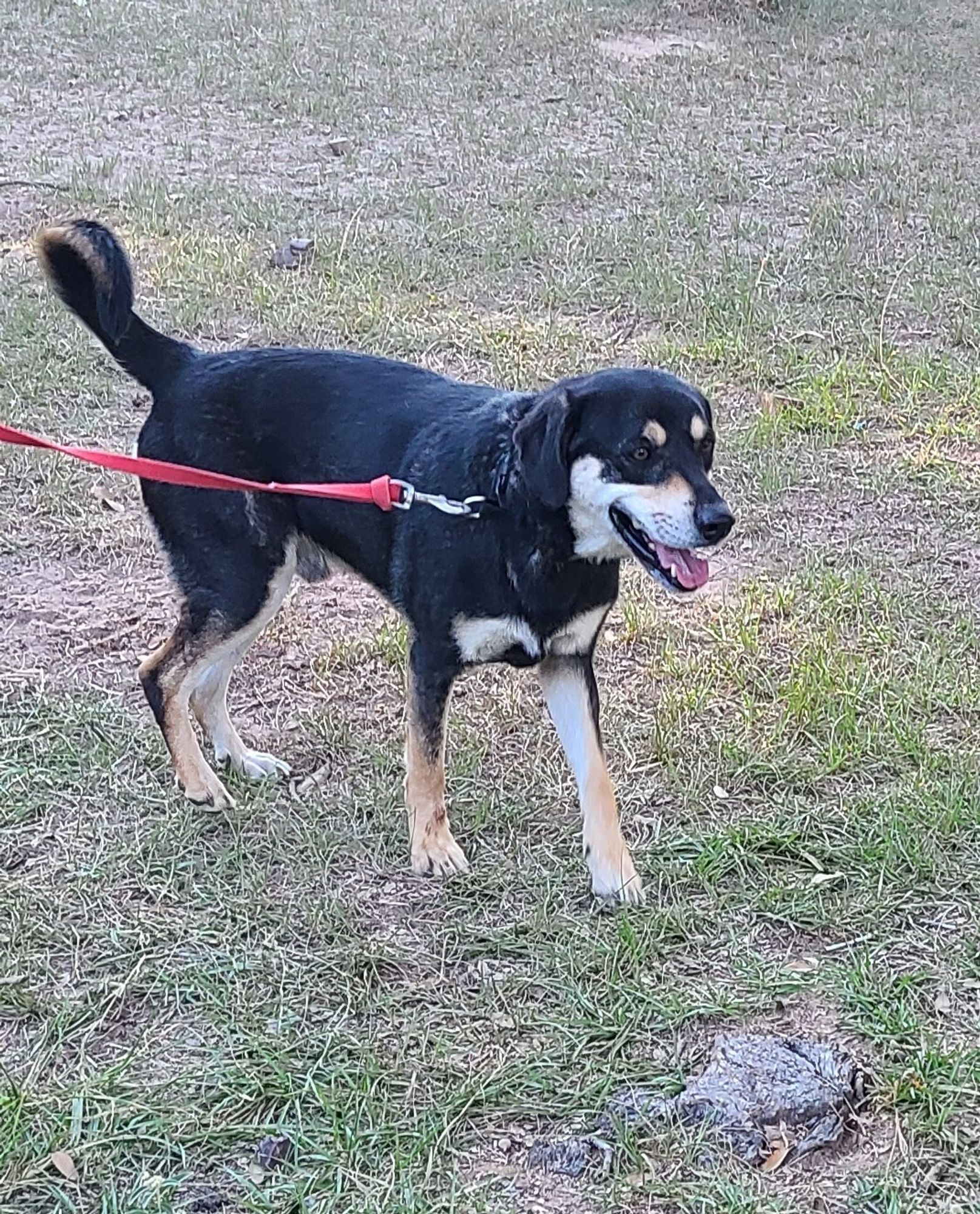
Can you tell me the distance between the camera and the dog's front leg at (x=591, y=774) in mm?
3594

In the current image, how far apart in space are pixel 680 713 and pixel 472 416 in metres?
1.18

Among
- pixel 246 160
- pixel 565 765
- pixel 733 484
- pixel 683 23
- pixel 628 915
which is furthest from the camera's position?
pixel 683 23

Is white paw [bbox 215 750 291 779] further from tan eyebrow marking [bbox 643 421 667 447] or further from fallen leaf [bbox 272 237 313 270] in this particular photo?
fallen leaf [bbox 272 237 313 270]

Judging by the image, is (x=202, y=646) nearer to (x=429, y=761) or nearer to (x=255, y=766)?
(x=255, y=766)

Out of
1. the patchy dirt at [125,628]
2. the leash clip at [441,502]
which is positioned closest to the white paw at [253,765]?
the patchy dirt at [125,628]

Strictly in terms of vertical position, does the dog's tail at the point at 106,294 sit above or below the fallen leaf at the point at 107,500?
above

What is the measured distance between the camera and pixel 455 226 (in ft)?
27.2

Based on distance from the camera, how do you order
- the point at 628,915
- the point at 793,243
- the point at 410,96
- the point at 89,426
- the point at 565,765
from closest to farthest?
1. the point at 628,915
2. the point at 565,765
3. the point at 89,426
4. the point at 793,243
5. the point at 410,96

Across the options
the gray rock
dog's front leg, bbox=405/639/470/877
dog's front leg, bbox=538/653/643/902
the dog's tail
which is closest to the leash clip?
dog's front leg, bbox=405/639/470/877

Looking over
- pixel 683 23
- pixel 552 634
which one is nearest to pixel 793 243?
pixel 552 634

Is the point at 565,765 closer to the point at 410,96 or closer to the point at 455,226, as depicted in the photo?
the point at 455,226

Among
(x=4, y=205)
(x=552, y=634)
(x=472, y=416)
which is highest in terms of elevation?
(x=472, y=416)

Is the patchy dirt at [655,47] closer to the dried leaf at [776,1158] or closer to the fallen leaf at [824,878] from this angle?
the fallen leaf at [824,878]

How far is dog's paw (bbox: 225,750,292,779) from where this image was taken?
407cm
